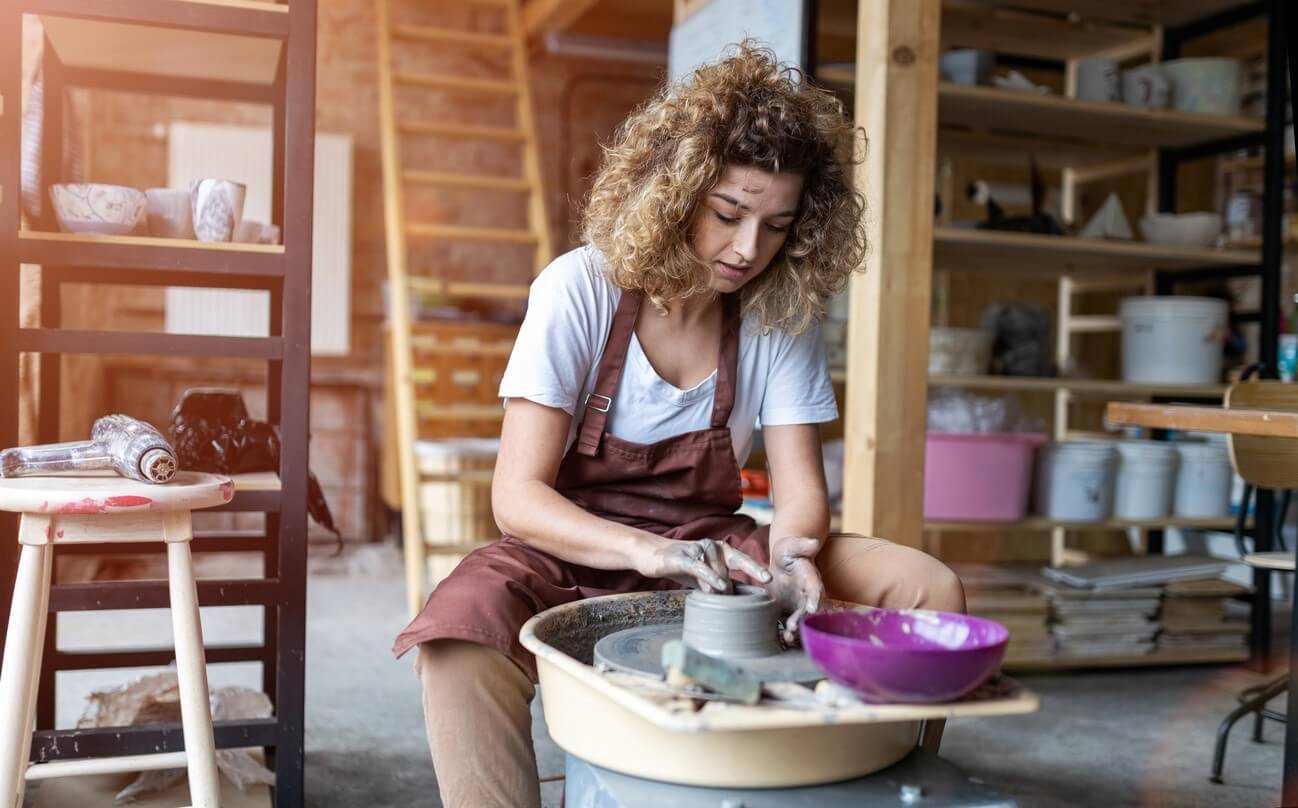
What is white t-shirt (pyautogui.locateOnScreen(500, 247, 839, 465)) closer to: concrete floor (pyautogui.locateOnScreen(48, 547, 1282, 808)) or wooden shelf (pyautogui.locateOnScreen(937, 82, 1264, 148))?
concrete floor (pyautogui.locateOnScreen(48, 547, 1282, 808))

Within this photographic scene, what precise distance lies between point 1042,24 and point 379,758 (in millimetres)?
3216

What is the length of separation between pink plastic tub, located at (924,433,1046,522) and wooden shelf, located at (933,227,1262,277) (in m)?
0.61

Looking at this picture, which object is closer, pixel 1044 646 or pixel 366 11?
pixel 1044 646

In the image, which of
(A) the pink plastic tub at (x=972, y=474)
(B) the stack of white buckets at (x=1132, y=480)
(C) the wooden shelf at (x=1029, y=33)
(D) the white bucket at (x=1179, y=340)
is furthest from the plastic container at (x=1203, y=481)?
(C) the wooden shelf at (x=1029, y=33)

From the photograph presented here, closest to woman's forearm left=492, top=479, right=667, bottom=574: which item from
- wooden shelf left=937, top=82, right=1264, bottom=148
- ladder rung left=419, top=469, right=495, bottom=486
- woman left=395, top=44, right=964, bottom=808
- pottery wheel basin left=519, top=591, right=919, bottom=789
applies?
woman left=395, top=44, right=964, bottom=808

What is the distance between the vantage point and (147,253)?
2055 mm

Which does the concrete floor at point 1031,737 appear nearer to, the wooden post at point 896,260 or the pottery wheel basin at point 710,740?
the wooden post at point 896,260

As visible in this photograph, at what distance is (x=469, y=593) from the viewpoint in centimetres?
154

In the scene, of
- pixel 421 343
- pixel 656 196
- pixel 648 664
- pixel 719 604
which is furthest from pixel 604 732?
pixel 421 343

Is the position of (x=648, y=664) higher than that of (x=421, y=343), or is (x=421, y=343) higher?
(x=421, y=343)

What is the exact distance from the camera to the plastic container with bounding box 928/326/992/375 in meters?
3.59

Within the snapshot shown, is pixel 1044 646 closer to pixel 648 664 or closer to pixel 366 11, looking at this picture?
pixel 648 664

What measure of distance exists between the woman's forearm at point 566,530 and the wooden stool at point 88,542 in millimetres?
478

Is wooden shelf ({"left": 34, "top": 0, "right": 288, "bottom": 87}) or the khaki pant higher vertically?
wooden shelf ({"left": 34, "top": 0, "right": 288, "bottom": 87})
